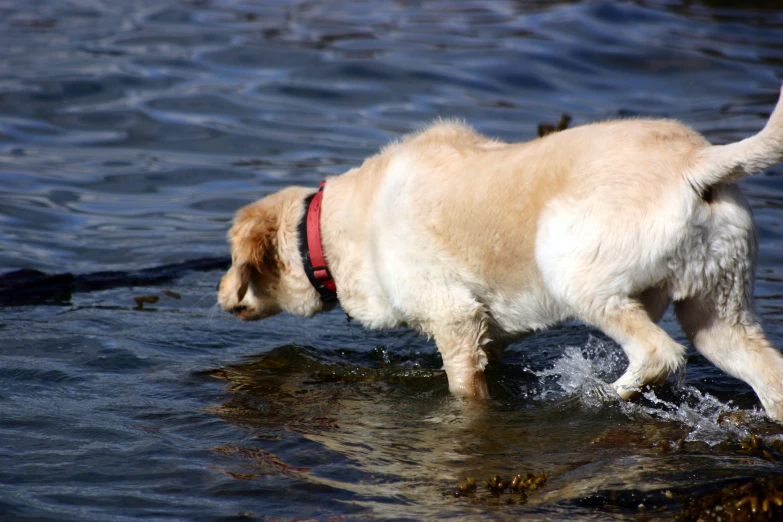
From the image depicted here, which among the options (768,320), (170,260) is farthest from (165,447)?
(768,320)

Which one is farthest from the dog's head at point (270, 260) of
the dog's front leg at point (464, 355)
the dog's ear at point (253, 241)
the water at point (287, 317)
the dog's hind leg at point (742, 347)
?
the dog's hind leg at point (742, 347)

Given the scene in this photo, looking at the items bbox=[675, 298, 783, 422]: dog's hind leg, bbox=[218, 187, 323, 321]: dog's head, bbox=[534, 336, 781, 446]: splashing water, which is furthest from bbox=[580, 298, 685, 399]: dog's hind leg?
bbox=[218, 187, 323, 321]: dog's head

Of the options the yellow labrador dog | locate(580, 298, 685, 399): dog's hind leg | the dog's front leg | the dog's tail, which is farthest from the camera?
the dog's front leg

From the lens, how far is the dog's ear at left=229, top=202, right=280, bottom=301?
232 inches

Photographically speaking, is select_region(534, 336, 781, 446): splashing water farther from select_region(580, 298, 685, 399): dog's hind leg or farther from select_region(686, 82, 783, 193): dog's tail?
select_region(686, 82, 783, 193): dog's tail

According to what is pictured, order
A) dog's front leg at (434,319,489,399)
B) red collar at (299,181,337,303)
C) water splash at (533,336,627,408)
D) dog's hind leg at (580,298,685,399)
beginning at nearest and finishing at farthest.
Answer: dog's hind leg at (580,298,685,399), dog's front leg at (434,319,489,399), water splash at (533,336,627,408), red collar at (299,181,337,303)

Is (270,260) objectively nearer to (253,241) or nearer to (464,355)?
(253,241)

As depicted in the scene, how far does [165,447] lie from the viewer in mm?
4930

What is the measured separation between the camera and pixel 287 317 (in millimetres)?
7570

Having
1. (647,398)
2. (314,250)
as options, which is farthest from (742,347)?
(314,250)

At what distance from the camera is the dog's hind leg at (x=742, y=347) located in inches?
189

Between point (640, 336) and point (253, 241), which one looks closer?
point (640, 336)

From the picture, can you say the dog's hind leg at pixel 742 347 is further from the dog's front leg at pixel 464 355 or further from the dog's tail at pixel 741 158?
the dog's front leg at pixel 464 355

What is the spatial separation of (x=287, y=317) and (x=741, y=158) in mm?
4139
